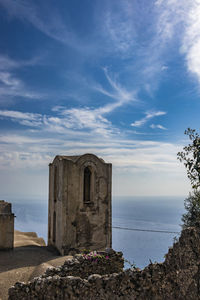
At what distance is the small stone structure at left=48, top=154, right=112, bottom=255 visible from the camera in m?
16.3

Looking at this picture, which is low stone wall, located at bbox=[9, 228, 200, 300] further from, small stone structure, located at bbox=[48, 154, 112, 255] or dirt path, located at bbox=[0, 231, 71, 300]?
small stone structure, located at bbox=[48, 154, 112, 255]

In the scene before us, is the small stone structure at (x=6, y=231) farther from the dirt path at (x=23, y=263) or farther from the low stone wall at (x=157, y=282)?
the low stone wall at (x=157, y=282)

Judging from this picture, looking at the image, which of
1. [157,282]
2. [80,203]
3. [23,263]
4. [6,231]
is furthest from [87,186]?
[157,282]

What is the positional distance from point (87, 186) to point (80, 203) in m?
1.48

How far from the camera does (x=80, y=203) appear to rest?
1689 cm

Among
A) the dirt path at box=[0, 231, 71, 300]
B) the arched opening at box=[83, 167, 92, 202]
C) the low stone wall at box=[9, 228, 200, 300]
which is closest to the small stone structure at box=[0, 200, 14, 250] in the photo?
the dirt path at box=[0, 231, 71, 300]

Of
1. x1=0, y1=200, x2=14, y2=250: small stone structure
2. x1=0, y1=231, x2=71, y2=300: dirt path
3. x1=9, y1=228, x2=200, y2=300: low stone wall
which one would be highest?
x1=9, y1=228, x2=200, y2=300: low stone wall

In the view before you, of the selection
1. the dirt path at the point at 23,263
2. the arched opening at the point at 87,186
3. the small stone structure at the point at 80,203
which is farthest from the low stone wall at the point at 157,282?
the arched opening at the point at 87,186

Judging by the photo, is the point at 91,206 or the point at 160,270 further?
the point at 91,206

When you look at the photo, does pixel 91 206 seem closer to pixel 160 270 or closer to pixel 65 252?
pixel 65 252

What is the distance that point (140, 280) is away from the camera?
4.74 metres

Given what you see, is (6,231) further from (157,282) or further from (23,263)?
(157,282)

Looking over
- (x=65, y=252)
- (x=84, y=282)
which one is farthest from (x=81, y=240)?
(x=84, y=282)

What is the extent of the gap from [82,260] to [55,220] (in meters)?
11.1
